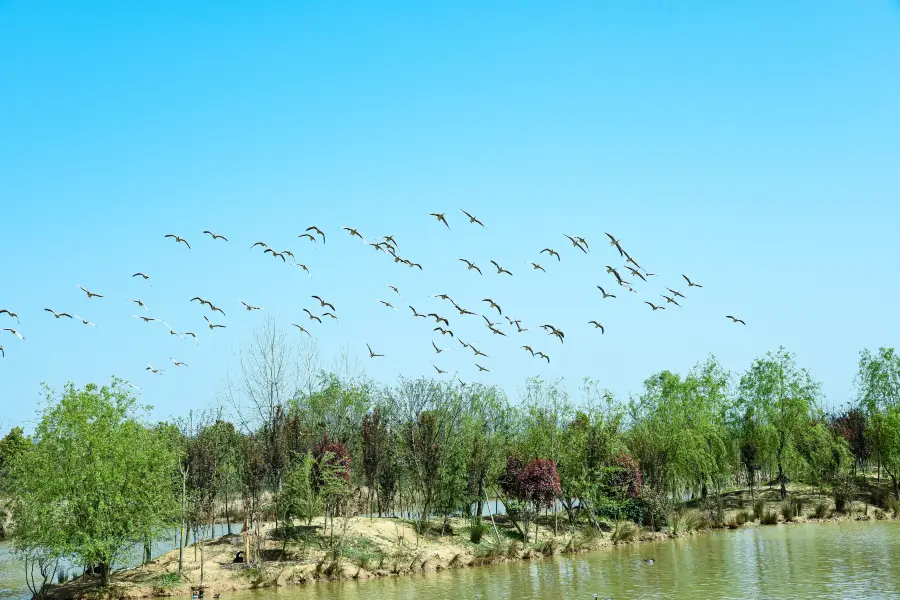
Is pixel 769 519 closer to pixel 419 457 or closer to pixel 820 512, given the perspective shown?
pixel 820 512

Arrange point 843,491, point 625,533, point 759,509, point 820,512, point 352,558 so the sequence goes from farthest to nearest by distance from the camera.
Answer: point 843,491 → point 759,509 → point 820,512 → point 625,533 → point 352,558

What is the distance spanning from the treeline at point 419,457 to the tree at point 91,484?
0.22ft

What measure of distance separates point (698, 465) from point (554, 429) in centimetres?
1476

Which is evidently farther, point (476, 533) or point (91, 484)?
point (476, 533)

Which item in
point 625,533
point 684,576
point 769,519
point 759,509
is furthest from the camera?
point 759,509

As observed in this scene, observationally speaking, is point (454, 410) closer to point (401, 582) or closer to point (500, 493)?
point (500, 493)

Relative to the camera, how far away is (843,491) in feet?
196

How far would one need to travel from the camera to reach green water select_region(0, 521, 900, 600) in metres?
28.6

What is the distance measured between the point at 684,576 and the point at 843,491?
34.0 metres

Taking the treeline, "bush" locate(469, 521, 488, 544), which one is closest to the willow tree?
the treeline

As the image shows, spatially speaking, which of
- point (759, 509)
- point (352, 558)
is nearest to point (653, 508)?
point (759, 509)

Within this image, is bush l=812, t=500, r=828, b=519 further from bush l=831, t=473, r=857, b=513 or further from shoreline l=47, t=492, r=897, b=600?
shoreline l=47, t=492, r=897, b=600

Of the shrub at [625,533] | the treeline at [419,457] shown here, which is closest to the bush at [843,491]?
the treeline at [419,457]

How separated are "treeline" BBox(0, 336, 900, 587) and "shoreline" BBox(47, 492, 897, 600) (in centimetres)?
117
